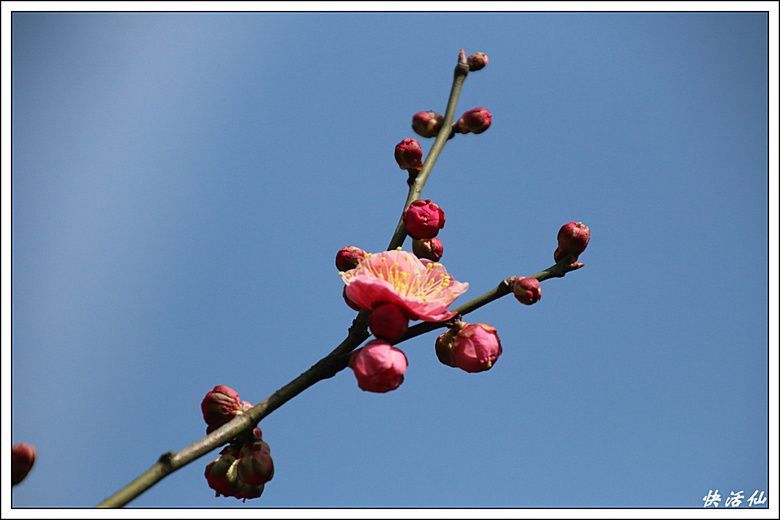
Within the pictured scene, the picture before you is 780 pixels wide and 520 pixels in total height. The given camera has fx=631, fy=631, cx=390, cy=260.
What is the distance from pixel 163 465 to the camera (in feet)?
3.18

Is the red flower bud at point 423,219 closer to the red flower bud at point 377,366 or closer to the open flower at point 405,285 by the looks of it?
the open flower at point 405,285

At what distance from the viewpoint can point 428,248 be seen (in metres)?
1.38

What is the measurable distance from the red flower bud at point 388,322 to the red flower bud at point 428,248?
0.28 meters

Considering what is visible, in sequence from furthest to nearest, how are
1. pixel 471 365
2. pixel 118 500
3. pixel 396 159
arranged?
pixel 396 159
pixel 471 365
pixel 118 500

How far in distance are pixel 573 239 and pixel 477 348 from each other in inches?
11.6

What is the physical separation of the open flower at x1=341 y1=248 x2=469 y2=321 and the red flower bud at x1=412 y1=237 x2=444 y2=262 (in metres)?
0.03

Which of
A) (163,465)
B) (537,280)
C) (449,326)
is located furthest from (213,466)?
(537,280)

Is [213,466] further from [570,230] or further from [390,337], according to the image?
[570,230]

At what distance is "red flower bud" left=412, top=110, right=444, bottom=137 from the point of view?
163 cm

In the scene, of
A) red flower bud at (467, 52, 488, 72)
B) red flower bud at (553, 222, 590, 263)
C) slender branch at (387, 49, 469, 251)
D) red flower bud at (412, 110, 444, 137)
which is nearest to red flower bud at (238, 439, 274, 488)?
slender branch at (387, 49, 469, 251)

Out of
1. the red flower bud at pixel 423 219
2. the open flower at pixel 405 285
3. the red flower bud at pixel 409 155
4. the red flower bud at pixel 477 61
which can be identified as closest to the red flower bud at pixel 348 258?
the open flower at pixel 405 285

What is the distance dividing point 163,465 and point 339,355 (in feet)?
1.09

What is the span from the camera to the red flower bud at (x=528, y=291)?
3.73 feet

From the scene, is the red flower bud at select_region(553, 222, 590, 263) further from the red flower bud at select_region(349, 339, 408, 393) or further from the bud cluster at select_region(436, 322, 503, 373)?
the red flower bud at select_region(349, 339, 408, 393)
